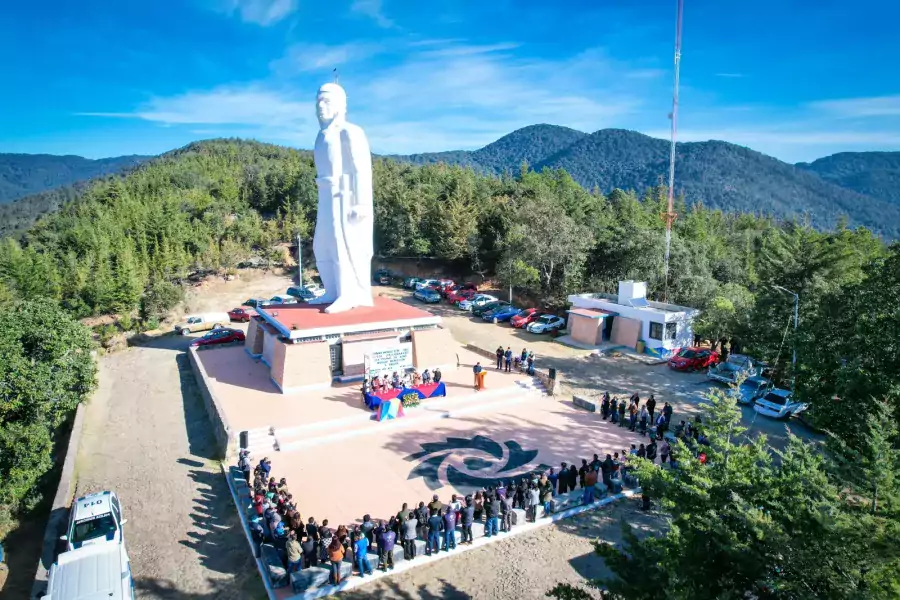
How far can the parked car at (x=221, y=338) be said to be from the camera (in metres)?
28.2

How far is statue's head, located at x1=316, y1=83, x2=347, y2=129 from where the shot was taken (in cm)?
2253

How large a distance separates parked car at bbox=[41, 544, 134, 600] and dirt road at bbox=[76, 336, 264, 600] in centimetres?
66

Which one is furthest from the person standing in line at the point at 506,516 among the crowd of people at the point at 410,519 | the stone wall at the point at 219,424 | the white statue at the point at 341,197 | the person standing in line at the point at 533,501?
the white statue at the point at 341,197

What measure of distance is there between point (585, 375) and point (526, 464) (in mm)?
9941

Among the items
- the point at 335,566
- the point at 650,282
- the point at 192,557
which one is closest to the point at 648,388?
the point at 650,282

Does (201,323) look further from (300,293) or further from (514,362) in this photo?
(514,362)

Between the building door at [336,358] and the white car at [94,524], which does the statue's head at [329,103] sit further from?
the white car at [94,524]

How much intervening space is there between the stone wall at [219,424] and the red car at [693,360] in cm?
1978

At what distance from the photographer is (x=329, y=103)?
22.6 m

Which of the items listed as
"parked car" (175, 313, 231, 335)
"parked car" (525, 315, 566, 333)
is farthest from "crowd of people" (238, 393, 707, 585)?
"parked car" (175, 313, 231, 335)

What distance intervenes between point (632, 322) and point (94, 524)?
2507 cm

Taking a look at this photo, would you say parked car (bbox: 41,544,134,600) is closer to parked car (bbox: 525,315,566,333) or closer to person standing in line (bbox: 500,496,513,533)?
person standing in line (bbox: 500,496,513,533)

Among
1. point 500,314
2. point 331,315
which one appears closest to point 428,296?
point 500,314

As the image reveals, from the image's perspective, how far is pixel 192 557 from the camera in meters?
12.0
